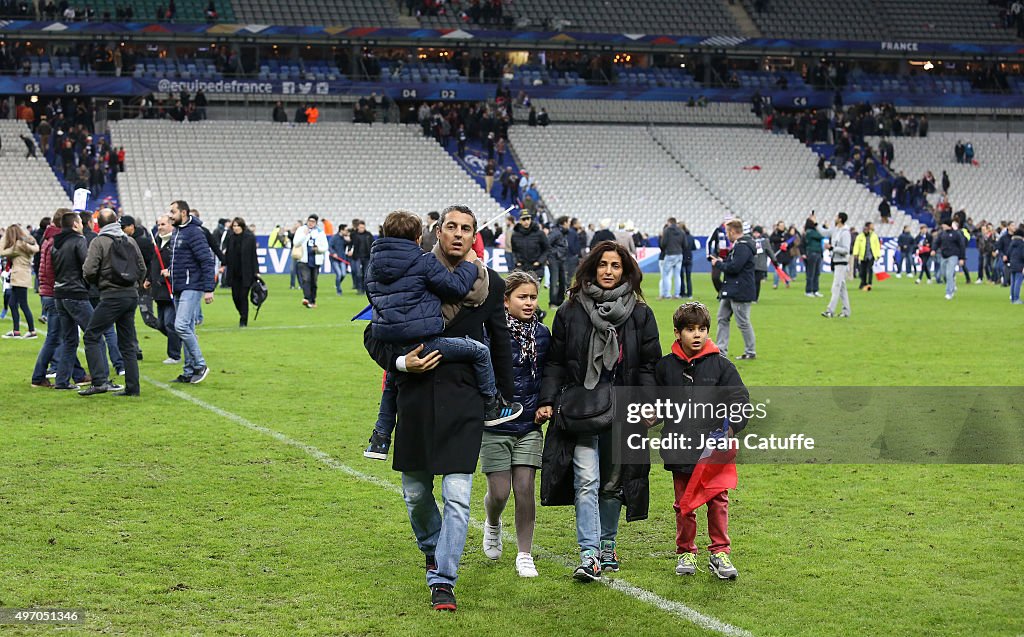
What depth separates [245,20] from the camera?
5409 cm

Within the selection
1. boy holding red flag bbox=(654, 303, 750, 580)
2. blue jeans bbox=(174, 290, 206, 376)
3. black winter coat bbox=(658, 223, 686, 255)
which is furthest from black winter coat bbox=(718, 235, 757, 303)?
black winter coat bbox=(658, 223, 686, 255)

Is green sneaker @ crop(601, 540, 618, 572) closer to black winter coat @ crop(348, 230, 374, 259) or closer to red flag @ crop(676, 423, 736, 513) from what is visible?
red flag @ crop(676, 423, 736, 513)

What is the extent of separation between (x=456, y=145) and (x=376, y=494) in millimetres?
44951

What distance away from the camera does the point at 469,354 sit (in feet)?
20.0

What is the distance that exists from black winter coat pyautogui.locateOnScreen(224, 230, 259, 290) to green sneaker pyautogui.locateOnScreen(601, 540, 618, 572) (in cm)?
1383

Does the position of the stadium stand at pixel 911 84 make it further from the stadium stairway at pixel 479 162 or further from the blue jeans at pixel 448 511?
the blue jeans at pixel 448 511

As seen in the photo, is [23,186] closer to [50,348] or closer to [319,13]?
[319,13]

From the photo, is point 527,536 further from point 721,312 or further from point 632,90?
point 632,90

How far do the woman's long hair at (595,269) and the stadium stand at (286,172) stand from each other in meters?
38.8

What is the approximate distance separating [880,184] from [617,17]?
1448 cm

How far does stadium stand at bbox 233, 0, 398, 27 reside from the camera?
54.6 m

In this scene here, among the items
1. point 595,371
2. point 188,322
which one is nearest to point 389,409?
point 595,371

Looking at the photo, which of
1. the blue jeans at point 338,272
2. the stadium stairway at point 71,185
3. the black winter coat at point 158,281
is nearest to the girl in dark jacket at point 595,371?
the black winter coat at point 158,281

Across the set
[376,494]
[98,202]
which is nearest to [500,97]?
[98,202]
